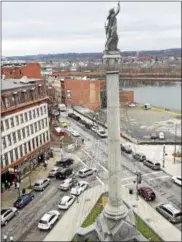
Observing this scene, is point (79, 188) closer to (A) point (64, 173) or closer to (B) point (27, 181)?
(A) point (64, 173)

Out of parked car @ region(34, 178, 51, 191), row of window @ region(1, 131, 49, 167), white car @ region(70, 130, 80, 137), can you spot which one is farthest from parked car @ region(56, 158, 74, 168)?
white car @ region(70, 130, 80, 137)

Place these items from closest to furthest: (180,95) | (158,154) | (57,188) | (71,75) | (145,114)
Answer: (180,95) < (57,188) < (158,154) < (71,75) < (145,114)

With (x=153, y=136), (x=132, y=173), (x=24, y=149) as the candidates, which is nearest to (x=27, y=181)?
(x=24, y=149)

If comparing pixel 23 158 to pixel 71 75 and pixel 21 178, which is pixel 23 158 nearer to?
pixel 21 178

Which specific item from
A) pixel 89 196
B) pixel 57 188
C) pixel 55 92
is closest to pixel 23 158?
pixel 57 188

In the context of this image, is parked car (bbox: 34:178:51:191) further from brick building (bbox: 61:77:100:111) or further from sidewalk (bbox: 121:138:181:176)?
brick building (bbox: 61:77:100:111)

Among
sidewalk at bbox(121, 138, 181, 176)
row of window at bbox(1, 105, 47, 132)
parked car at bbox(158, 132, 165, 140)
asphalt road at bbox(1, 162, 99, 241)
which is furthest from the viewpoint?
parked car at bbox(158, 132, 165, 140)

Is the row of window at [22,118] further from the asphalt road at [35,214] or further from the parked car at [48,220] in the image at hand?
the parked car at [48,220]

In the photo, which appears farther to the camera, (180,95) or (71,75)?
(71,75)
